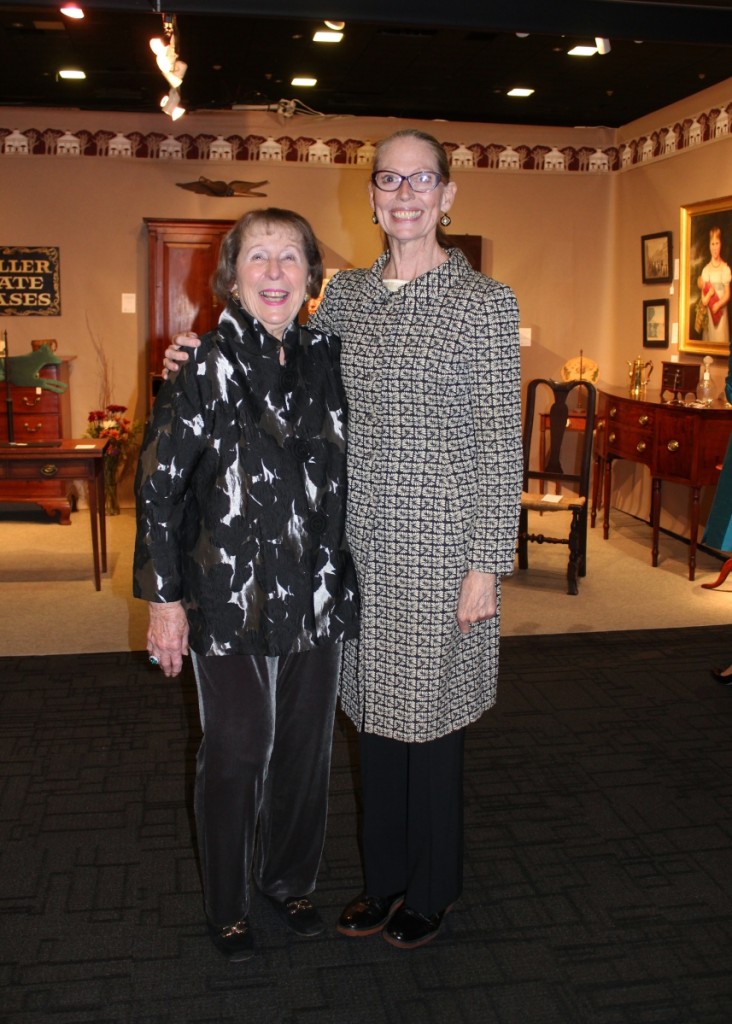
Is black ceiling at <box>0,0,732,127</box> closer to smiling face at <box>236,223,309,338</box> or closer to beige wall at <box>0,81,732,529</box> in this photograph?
beige wall at <box>0,81,732,529</box>

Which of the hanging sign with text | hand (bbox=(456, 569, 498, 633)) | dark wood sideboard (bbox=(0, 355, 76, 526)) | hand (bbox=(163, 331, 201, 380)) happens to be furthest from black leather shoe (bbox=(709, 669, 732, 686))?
the hanging sign with text

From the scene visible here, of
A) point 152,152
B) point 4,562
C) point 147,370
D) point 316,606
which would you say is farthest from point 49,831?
point 152,152

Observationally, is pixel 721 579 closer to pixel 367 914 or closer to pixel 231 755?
pixel 367 914

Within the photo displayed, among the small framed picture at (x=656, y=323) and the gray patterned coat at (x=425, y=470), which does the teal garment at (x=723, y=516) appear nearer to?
the gray patterned coat at (x=425, y=470)

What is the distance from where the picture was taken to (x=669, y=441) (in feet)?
19.4

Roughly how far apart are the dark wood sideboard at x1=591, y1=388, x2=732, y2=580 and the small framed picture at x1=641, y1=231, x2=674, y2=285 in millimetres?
1197

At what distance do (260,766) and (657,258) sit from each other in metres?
6.17

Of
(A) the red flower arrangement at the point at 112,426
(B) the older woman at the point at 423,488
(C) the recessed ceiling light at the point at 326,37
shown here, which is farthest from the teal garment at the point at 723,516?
(A) the red flower arrangement at the point at 112,426

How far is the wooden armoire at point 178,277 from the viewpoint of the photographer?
24.6ft

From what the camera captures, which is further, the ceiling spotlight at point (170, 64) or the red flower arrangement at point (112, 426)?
the red flower arrangement at point (112, 426)

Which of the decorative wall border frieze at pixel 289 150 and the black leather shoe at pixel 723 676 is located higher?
the decorative wall border frieze at pixel 289 150

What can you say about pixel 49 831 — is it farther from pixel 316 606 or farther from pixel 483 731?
pixel 483 731

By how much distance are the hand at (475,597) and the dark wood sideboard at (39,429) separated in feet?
18.8

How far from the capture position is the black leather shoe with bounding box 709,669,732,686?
407 cm
